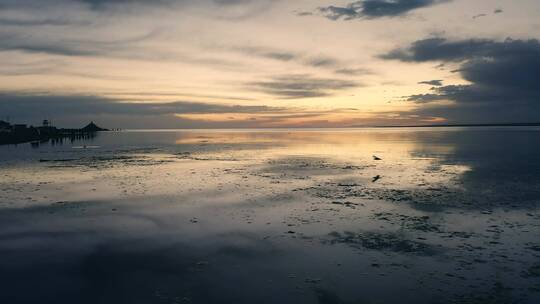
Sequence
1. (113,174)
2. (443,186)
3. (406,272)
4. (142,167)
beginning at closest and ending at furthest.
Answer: (406,272) → (443,186) → (113,174) → (142,167)

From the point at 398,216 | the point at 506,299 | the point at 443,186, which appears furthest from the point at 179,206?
the point at 443,186

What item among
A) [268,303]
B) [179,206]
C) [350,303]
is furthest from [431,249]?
[179,206]

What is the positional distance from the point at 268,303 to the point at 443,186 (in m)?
18.4

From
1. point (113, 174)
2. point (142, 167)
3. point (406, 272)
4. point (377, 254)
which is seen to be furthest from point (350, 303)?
point (142, 167)

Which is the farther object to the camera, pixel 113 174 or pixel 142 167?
pixel 142 167

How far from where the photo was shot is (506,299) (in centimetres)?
896

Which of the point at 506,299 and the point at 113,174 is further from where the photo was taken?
the point at 113,174

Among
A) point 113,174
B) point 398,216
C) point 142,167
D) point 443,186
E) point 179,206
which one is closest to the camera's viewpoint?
point 398,216

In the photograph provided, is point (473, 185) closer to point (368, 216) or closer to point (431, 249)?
point (368, 216)

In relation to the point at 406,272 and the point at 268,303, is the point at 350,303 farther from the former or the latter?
the point at 406,272

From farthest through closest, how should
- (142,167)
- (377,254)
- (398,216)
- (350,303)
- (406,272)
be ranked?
(142,167), (398,216), (377,254), (406,272), (350,303)

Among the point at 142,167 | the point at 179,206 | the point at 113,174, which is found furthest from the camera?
the point at 142,167

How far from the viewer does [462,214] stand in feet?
55.2

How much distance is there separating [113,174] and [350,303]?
25655mm
